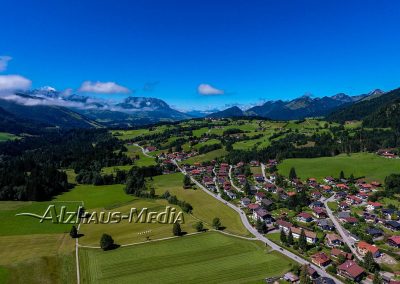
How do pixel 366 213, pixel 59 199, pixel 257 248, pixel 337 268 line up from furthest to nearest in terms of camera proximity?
pixel 59 199 < pixel 366 213 < pixel 257 248 < pixel 337 268

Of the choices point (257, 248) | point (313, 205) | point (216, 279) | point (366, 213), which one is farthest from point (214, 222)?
point (366, 213)

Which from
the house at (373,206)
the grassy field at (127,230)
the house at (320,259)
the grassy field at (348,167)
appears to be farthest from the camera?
the grassy field at (348,167)

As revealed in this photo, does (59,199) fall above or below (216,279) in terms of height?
above

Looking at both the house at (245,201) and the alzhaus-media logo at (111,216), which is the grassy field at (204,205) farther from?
the alzhaus-media logo at (111,216)

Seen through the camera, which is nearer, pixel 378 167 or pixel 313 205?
pixel 313 205

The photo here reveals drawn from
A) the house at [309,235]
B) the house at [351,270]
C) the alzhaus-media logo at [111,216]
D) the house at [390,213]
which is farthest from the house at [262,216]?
the house at [390,213]

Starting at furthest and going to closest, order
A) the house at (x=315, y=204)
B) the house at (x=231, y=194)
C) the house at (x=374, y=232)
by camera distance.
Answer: the house at (x=231, y=194) → the house at (x=315, y=204) → the house at (x=374, y=232)

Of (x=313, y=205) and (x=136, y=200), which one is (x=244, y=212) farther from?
(x=136, y=200)

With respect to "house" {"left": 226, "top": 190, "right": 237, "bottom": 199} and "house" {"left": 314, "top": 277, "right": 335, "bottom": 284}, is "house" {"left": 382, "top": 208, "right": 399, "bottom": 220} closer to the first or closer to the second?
"house" {"left": 314, "top": 277, "right": 335, "bottom": 284}
